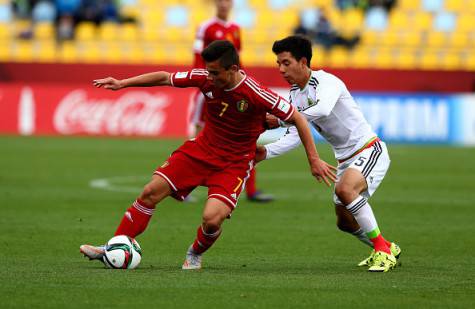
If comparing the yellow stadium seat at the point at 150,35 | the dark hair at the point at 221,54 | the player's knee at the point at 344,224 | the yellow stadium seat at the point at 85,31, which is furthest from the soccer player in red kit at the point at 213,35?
the yellow stadium seat at the point at 85,31

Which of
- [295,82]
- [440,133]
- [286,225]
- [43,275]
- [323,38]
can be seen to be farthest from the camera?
[323,38]

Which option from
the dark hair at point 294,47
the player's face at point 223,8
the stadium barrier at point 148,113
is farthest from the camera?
the stadium barrier at point 148,113

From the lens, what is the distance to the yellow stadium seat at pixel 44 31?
28750mm

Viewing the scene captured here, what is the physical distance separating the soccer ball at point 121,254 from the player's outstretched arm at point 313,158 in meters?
1.58

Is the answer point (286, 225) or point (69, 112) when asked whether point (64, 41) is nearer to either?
point (69, 112)

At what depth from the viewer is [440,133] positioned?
2486 cm

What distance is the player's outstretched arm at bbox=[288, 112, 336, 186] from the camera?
25.5 ft

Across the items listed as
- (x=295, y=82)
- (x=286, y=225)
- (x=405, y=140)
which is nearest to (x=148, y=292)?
(x=295, y=82)

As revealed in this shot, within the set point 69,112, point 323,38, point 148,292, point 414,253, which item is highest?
point 148,292

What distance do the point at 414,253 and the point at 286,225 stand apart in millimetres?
2355

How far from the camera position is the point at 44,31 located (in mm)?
28953

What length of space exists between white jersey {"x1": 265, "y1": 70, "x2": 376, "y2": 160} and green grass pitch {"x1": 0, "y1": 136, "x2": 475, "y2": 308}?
3.32 feet

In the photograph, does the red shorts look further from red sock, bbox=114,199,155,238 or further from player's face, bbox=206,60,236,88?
player's face, bbox=206,60,236,88

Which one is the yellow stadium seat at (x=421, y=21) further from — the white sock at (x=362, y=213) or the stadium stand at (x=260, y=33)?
the white sock at (x=362, y=213)
